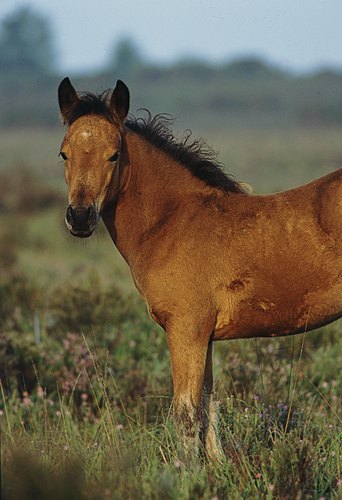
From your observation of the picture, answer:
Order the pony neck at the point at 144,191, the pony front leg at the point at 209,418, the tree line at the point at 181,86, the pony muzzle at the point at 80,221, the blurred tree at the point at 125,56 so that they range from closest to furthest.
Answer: the pony muzzle at the point at 80,221 < the pony front leg at the point at 209,418 < the pony neck at the point at 144,191 < the tree line at the point at 181,86 < the blurred tree at the point at 125,56

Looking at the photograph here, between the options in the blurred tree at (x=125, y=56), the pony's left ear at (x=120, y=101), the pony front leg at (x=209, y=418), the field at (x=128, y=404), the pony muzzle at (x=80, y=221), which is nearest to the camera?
the field at (x=128, y=404)

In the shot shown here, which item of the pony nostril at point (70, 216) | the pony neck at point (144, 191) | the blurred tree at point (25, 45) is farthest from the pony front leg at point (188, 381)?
the blurred tree at point (25, 45)

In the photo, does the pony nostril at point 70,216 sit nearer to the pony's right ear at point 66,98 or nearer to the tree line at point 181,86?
the pony's right ear at point 66,98

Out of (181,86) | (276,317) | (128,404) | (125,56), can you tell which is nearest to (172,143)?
(276,317)

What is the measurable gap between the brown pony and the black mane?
0.05ft

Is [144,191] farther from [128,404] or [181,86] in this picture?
[181,86]

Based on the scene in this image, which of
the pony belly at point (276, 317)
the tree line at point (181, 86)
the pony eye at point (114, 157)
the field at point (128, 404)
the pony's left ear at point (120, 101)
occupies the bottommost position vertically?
the field at point (128, 404)

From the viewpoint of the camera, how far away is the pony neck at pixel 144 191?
519cm

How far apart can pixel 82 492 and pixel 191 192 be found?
219 centimetres

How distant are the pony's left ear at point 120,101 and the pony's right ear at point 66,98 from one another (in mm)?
248

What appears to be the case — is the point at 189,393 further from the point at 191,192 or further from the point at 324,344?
the point at 324,344

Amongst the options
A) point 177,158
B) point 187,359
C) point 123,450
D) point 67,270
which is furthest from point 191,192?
point 67,270

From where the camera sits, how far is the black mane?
5094mm

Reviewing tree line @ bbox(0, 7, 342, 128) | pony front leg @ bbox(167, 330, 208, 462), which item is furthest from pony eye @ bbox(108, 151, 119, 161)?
tree line @ bbox(0, 7, 342, 128)
